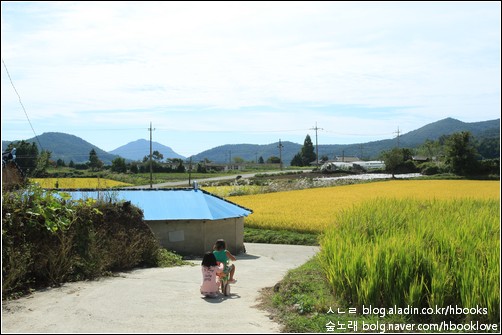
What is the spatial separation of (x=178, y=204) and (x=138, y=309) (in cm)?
1306

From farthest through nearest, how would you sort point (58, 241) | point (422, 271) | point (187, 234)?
point (187, 234), point (58, 241), point (422, 271)

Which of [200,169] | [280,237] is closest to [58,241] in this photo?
[280,237]

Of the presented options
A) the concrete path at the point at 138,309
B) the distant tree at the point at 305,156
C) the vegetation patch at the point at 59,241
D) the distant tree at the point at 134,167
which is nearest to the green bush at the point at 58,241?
the vegetation patch at the point at 59,241

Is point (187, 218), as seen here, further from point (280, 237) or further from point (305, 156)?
point (305, 156)

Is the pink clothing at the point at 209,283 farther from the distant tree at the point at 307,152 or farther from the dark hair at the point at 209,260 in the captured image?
the distant tree at the point at 307,152

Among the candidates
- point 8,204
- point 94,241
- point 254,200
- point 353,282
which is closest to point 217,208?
point 94,241

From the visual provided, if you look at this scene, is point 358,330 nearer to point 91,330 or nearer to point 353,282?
point 353,282

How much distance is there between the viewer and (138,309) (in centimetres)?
802

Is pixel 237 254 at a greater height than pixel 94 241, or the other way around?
pixel 94 241

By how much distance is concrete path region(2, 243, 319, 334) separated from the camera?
704cm

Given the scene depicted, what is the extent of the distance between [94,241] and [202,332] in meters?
5.40

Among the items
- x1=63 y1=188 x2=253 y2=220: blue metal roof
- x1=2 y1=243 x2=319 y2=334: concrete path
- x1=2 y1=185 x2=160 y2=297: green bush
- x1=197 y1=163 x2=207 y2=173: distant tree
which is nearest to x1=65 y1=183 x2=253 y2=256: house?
x1=63 y1=188 x2=253 y2=220: blue metal roof

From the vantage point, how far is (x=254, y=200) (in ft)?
135

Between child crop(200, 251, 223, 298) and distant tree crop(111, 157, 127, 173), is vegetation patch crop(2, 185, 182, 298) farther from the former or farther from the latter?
distant tree crop(111, 157, 127, 173)
